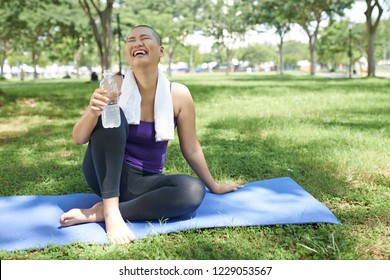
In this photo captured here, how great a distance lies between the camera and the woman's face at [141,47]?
2.74 meters

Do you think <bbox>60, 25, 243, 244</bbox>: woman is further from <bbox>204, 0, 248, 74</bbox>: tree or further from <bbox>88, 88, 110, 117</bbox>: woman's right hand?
<bbox>204, 0, 248, 74</bbox>: tree

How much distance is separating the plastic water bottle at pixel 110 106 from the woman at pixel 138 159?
0.13 feet

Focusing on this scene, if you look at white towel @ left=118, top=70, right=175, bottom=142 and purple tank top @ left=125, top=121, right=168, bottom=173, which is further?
purple tank top @ left=125, top=121, right=168, bottom=173

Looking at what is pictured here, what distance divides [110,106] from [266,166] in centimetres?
226

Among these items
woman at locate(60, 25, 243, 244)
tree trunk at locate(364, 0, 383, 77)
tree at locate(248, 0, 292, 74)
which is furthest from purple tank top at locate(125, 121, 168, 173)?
tree at locate(248, 0, 292, 74)

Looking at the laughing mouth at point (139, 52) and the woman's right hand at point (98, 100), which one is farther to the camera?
the laughing mouth at point (139, 52)

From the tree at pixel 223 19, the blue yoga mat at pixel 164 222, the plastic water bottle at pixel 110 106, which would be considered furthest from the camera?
the tree at pixel 223 19

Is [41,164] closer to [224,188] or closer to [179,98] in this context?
[224,188]

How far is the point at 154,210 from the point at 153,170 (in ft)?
1.07

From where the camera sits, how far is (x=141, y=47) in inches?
108

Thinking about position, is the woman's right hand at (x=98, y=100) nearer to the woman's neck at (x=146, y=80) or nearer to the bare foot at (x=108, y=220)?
the woman's neck at (x=146, y=80)

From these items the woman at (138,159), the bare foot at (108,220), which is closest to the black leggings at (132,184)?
the woman at (138,159)

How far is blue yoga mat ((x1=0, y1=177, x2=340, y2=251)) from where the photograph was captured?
2717 mm

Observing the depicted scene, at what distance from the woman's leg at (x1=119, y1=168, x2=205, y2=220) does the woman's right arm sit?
0.49 m
